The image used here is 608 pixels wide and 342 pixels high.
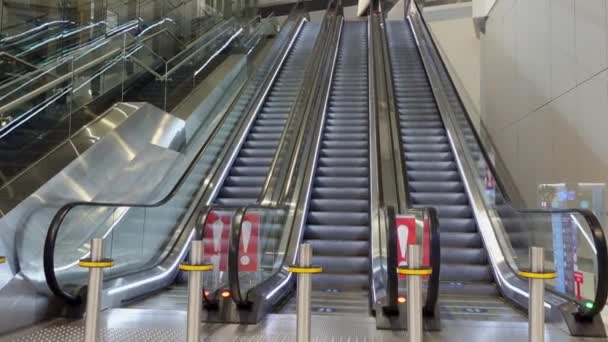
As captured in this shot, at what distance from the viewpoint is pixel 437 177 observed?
7953mm

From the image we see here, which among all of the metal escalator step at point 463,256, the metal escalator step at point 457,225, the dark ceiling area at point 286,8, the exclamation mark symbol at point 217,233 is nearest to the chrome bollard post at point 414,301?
the exclamation mark symbol at point 217,233

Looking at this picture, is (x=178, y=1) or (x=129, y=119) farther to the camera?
(x=178, y=1)

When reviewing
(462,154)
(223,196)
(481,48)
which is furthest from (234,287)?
(481,48)

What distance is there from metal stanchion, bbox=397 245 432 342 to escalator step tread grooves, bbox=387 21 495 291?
11.2 ft

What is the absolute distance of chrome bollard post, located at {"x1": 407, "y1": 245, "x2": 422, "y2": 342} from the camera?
99.4 inches

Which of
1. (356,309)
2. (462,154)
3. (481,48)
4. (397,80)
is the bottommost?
(356,309)

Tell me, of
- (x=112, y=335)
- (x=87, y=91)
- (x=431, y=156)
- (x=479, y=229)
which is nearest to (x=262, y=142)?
(x=431, y=156)

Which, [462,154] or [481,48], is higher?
[481,48]

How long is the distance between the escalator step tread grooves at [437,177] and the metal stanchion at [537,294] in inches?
130

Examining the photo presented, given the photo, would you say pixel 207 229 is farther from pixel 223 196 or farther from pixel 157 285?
pixel 223 196

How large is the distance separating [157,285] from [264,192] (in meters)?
1.64

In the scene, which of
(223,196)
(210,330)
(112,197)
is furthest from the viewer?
(223,196)

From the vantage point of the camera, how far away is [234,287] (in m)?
4.25

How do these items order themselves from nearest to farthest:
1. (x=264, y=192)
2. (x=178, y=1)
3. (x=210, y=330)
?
(x=210, y=330) < (x=264, y=192) < (x=178, y=1)
